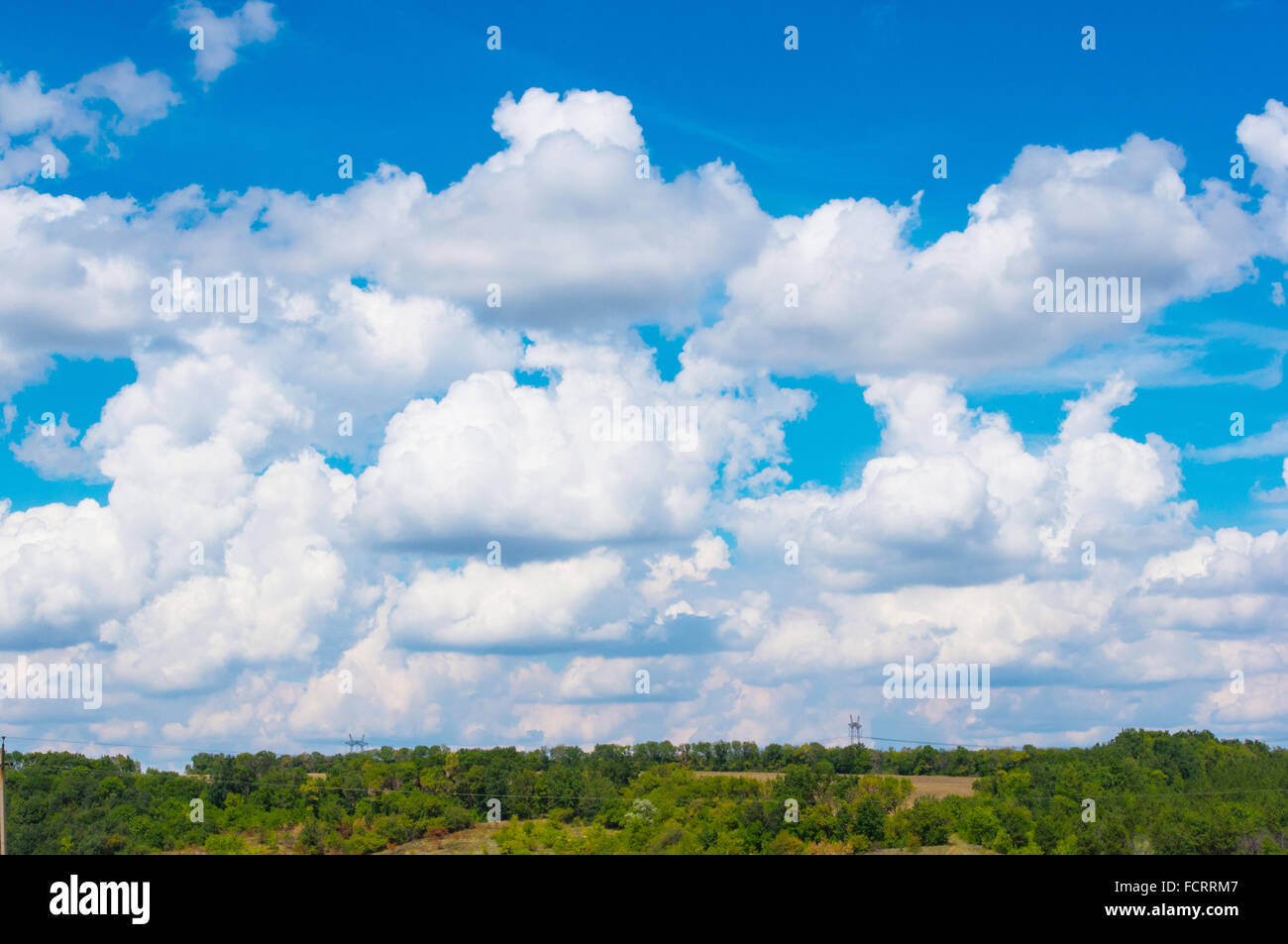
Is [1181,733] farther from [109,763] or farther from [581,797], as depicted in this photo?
[109,763]

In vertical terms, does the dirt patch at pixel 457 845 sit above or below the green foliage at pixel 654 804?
below

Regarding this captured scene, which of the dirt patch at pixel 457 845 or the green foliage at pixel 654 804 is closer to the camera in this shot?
the green foliage at pixel 654 804

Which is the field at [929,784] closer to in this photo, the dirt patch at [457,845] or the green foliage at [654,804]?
the green foliage at [654,804]

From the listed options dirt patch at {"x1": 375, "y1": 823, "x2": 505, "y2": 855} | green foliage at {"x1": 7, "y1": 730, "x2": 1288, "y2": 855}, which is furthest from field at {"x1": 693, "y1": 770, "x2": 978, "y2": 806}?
dirt patch at {"x1": 375, "y1": 823, "x2": 505, "y2": 855}

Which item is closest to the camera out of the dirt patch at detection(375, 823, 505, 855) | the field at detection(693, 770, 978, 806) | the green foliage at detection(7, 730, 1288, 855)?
the green foliage at detection(7, 730, 1288, 855)

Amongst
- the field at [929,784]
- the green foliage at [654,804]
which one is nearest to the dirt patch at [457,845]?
the green foliage at [654,804]

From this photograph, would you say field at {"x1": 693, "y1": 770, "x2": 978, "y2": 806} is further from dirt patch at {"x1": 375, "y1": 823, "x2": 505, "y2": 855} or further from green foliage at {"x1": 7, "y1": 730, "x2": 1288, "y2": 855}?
dirt patch at {"x1": 375, "y1": 823, "x2": 505, "y2": 855}

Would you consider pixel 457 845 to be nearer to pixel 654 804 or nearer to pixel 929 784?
pixel 654 804

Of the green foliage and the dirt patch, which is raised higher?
the green foliage

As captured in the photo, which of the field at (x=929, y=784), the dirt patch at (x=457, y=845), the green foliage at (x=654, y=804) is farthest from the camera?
the field at (x=929, y=784)

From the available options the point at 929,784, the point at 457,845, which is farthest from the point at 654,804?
the point at 929,784

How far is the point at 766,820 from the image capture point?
448ft
